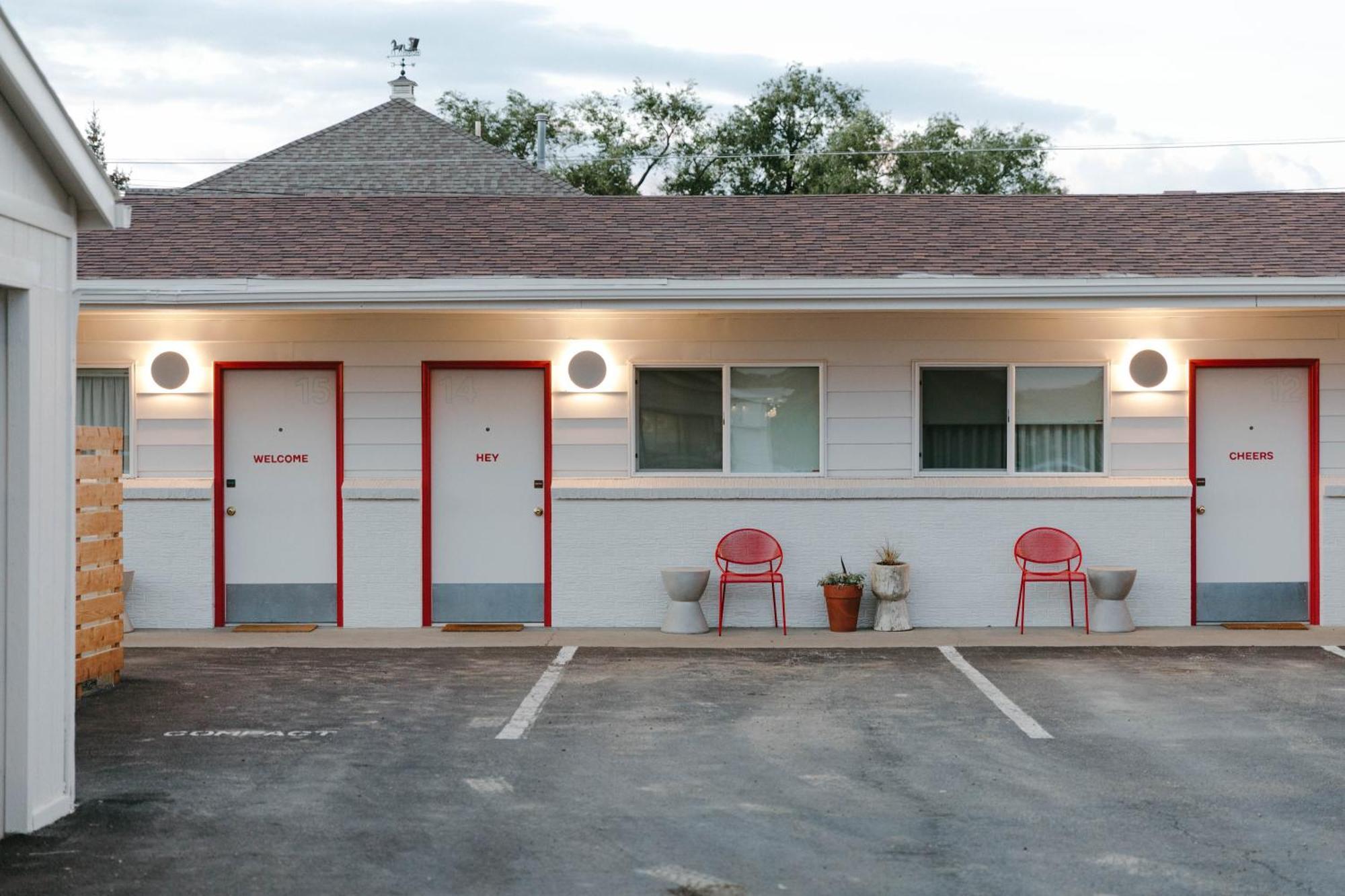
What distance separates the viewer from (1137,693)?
9.34 meters

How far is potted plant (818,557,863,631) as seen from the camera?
39.1 ft

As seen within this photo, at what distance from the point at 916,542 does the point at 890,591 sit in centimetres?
59

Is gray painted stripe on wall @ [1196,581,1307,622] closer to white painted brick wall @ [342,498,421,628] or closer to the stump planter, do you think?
the stump planter

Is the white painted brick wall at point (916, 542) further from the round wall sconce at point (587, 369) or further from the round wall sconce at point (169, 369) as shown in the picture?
the round wall sconce at point (169, 369)

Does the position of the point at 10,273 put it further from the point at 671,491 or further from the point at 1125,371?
the point at 1125,371

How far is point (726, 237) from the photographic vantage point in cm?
1330

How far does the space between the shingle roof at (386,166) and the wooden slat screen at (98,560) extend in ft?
39.0

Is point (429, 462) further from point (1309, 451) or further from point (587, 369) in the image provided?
point (1309, 451)

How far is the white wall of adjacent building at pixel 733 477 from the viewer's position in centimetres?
1228

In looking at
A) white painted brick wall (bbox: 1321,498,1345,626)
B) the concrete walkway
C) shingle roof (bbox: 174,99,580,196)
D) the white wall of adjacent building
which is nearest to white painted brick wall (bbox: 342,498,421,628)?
the white wall of adjacent building

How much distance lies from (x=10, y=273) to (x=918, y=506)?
808 centimetres

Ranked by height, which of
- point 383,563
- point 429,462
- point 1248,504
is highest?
point 429,462

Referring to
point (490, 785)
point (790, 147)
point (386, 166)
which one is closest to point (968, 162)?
point (790, 147)

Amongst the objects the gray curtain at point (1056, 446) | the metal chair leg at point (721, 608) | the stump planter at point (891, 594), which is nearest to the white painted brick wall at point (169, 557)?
the metal chair leg at point (721, 608)
